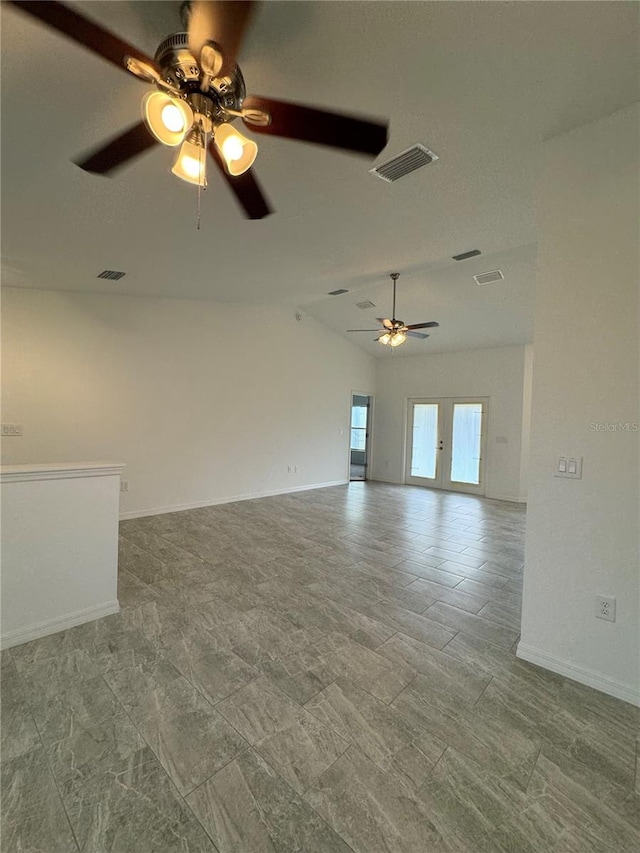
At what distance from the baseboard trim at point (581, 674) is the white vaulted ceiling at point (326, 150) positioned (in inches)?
118

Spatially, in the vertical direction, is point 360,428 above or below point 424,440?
above

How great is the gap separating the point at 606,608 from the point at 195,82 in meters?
3.12

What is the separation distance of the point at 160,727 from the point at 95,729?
0.29 meters

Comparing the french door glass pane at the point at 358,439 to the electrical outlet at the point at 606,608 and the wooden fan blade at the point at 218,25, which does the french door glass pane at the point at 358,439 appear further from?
the wooden fan blade at the point at 218,25

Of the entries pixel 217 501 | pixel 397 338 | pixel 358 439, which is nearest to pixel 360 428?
pixel 358 439

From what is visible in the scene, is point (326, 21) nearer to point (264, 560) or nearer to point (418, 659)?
point (418, 659)

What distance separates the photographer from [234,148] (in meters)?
1.53

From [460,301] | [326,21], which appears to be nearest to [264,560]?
[326,21]

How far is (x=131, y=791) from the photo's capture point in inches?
53.2

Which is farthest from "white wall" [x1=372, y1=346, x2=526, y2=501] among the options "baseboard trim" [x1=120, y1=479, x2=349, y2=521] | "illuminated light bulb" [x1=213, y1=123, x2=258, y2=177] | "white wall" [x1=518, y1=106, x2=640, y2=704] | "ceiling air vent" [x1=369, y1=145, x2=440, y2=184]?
"illuminated light bulb" [x1=213, y1=123, x2=258, y2=177]

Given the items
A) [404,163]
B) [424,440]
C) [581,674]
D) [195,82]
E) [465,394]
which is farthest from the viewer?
[424,440]

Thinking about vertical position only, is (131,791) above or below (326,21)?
below

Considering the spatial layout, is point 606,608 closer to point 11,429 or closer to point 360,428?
point 11,429

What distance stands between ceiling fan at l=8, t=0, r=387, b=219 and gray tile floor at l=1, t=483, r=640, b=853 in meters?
2.52
